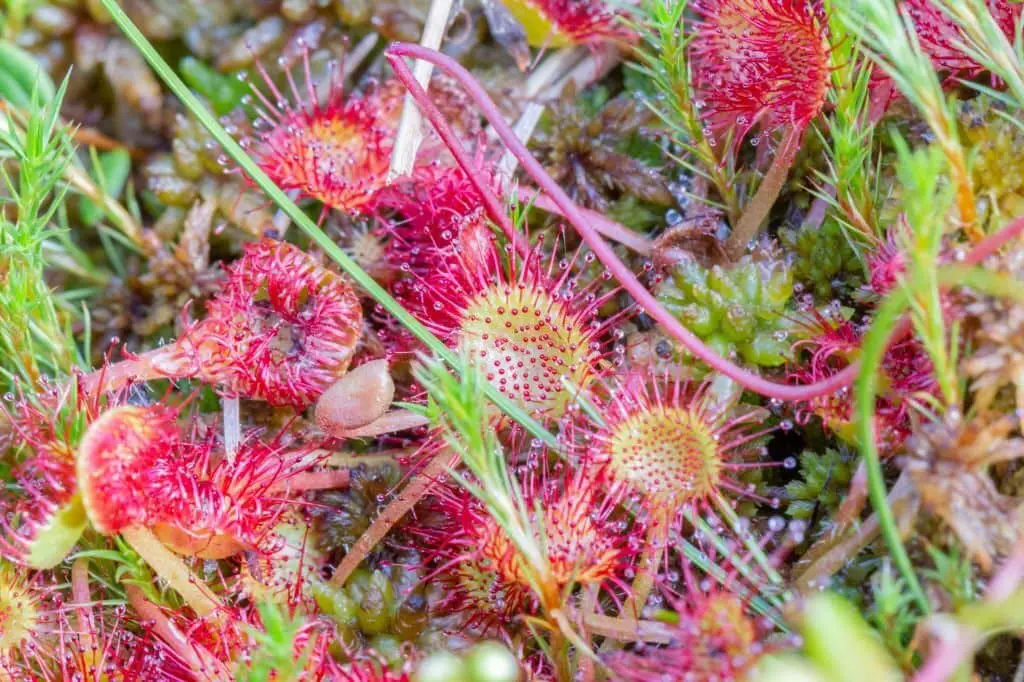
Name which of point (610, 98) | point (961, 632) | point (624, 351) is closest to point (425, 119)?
point (610, 98)

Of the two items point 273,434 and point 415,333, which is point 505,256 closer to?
point 415,333

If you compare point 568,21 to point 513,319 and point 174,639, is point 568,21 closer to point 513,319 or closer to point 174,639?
point 513,319

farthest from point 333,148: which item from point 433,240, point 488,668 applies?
point 488,668

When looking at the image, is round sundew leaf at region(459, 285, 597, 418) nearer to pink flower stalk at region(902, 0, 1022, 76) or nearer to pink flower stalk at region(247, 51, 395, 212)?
pink flower stalk at region(247, 51, 395, 212)

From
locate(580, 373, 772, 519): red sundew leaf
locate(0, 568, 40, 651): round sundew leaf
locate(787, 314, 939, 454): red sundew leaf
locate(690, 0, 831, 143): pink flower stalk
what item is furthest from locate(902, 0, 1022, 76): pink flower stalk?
locate(0, 568, 40, 651): round sundew leaf

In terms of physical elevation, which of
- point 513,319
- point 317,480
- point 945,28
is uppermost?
point 945,28
